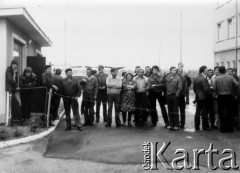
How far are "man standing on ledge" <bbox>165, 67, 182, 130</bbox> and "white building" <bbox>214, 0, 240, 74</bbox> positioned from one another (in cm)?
1868

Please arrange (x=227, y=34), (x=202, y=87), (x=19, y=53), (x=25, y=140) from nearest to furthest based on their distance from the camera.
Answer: (x=25, y=140)
(x=202, y=87)
(x=19, y=53)
(x=227, y=34)

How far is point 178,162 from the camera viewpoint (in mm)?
6711

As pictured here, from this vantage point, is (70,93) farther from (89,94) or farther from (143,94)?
(143,94)

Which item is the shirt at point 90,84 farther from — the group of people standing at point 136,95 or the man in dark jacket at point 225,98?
the man in dark jacket at point 225,98

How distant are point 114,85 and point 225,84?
10.3ft

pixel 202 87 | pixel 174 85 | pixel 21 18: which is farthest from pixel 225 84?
pixel 21 18

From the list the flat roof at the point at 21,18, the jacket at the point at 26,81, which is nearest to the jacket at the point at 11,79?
the jacket at the point at 26,81

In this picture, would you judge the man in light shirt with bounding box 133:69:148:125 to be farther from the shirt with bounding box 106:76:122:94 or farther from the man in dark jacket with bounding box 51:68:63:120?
the man in dark jacket with bounding box 51:68:63:120

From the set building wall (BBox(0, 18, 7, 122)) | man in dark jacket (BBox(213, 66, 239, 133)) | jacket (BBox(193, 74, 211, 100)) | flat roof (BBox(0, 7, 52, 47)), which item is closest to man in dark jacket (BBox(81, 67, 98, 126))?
building wall (BBox(0, 18, 7, 122))

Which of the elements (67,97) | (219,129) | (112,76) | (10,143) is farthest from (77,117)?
(219,129)

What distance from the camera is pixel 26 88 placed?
1075 cm

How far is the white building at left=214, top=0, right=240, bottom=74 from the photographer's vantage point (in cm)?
2783

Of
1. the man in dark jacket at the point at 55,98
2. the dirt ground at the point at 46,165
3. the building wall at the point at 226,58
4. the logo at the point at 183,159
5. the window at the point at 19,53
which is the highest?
the building wall at the point at 226,58

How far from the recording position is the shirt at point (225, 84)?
999cm
